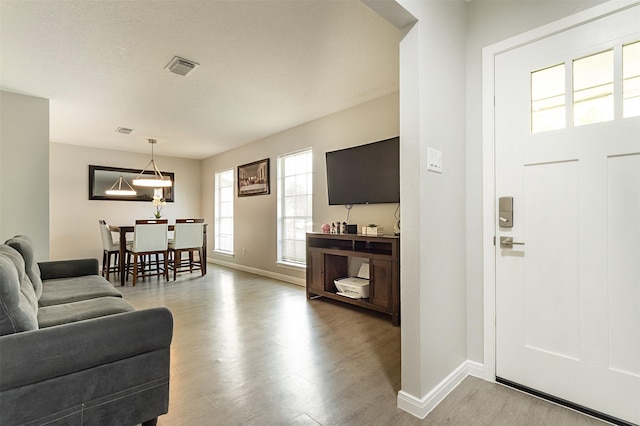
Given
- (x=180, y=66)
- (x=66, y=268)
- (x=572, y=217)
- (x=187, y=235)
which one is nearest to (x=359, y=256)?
(x=572, y=217)

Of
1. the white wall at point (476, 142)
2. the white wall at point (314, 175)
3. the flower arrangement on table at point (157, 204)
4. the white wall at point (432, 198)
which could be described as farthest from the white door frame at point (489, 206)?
the flower arrangement on table at point (157, 204)

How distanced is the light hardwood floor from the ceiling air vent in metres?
2.44

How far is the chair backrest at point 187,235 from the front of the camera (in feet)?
17.0

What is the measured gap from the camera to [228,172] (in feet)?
21.7

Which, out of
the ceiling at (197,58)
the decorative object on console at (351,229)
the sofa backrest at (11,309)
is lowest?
the sofa backrest at (11,309)

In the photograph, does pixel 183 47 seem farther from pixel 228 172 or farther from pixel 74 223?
pixel 74 223

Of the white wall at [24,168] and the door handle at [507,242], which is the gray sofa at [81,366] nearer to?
the door handle at [507,242]

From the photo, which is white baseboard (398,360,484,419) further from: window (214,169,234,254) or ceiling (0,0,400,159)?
window (214,169,234,254)

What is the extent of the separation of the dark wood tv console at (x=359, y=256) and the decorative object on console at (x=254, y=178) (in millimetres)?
1891

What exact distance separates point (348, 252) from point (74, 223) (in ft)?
18.5

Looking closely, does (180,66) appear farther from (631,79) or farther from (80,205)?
(80,205)

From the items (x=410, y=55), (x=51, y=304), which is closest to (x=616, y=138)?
(x=410, y=55)

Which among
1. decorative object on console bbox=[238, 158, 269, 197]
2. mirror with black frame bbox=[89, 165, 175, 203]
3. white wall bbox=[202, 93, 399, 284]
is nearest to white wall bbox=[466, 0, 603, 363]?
white wall bbox=[202, 93, 399, 284]

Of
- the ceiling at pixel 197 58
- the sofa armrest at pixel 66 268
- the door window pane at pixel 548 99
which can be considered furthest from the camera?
the sofa armrest at pixel 66 268
